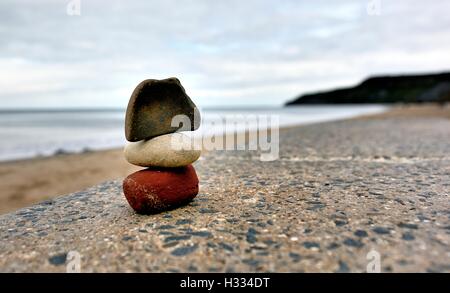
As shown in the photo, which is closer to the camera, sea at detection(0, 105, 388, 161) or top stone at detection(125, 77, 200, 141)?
top stone at detection(125, 77, 200, 141)

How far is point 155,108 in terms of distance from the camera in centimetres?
370

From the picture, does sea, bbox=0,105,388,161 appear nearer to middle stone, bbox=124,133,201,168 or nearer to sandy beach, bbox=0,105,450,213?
sandy beach, bbox=0,105,450,213

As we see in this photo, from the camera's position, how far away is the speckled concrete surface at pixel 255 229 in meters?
2.42

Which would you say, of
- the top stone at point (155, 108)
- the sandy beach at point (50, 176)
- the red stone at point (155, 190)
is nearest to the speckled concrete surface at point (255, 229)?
the red stone at point (155, 190)

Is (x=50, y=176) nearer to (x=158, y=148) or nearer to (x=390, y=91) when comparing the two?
(x=158, y=148)

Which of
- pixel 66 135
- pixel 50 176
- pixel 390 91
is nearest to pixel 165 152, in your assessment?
pixel 50 176

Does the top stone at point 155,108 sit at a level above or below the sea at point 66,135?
above

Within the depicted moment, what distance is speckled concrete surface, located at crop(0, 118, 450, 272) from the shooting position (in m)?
2.42

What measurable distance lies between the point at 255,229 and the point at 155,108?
5.74ft

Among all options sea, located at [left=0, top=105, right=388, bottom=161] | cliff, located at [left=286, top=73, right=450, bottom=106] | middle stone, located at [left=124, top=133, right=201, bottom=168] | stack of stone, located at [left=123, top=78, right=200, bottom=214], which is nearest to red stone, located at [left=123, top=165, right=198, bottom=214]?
stack of stone, located at [left=123, top=78, right=200, bottom=214]

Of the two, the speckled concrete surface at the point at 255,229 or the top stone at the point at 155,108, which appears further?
the top stone at the point at 155,108

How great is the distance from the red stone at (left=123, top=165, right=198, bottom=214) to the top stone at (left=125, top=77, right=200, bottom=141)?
0.45 metres

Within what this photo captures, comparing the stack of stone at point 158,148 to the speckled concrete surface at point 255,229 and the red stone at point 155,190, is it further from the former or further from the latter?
the speckled concrete surface at point 255,229

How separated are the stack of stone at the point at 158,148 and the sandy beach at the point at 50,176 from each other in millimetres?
3582
